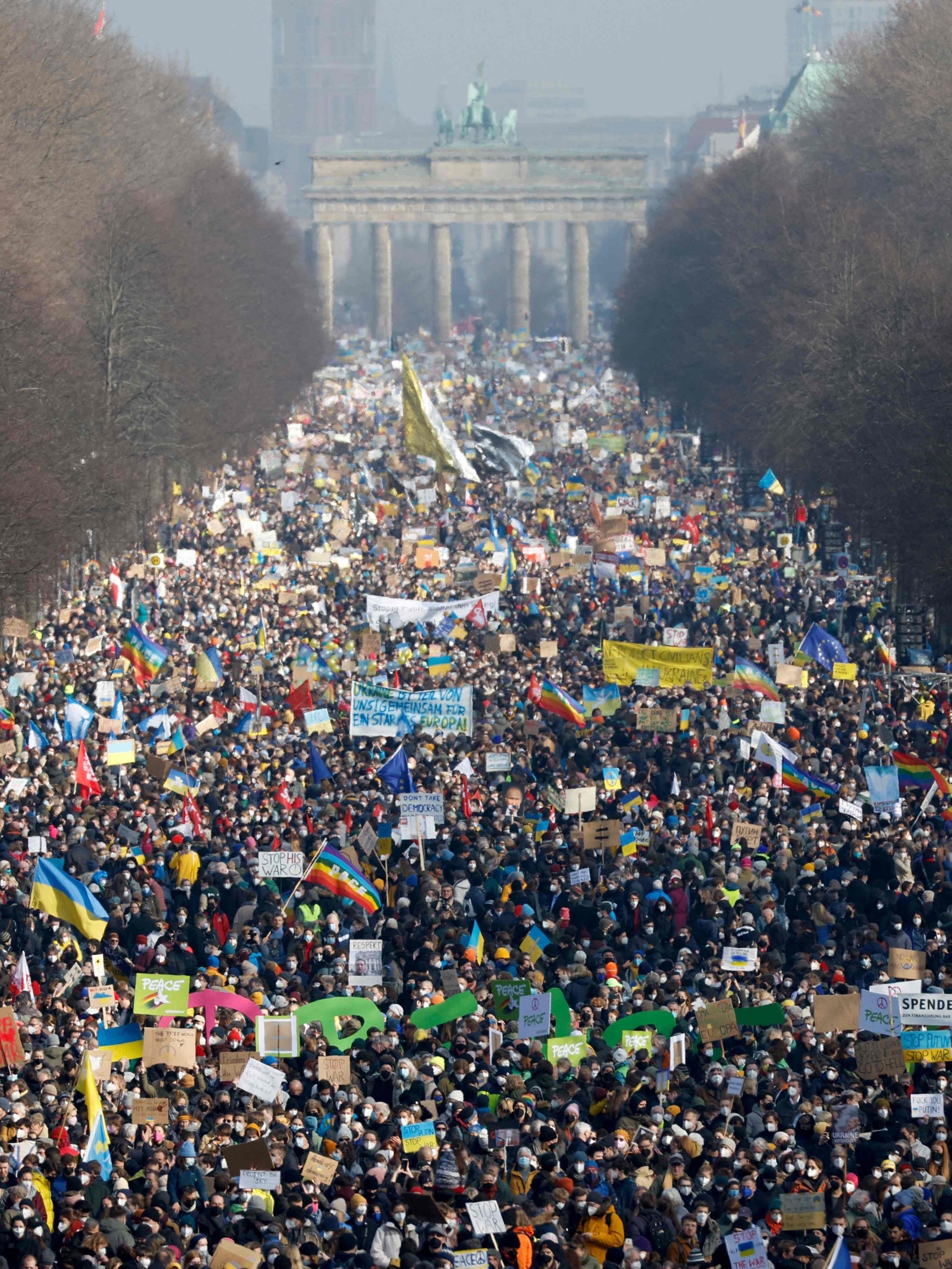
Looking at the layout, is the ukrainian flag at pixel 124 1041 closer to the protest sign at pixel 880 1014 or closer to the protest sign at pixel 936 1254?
the protest sign at pixel 880 1014

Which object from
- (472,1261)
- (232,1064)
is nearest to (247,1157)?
(472,1261)

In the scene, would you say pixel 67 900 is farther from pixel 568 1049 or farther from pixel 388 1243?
pixel 388 1243

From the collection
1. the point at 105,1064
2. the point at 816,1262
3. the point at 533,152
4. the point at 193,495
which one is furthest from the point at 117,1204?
the point at 533,152

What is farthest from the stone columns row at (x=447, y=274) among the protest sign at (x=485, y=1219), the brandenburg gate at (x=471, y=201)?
the protest sign at (x=485, y=1219)

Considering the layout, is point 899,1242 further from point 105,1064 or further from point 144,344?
point 144,344

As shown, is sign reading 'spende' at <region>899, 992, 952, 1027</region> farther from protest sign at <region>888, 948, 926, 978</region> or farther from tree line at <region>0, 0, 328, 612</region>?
tree line at <region>0, 0, 328, 612</region>

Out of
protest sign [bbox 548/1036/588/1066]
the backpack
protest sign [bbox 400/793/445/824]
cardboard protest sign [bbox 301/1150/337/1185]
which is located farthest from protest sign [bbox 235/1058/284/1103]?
protest sign [bbox 400/793/445/824]
